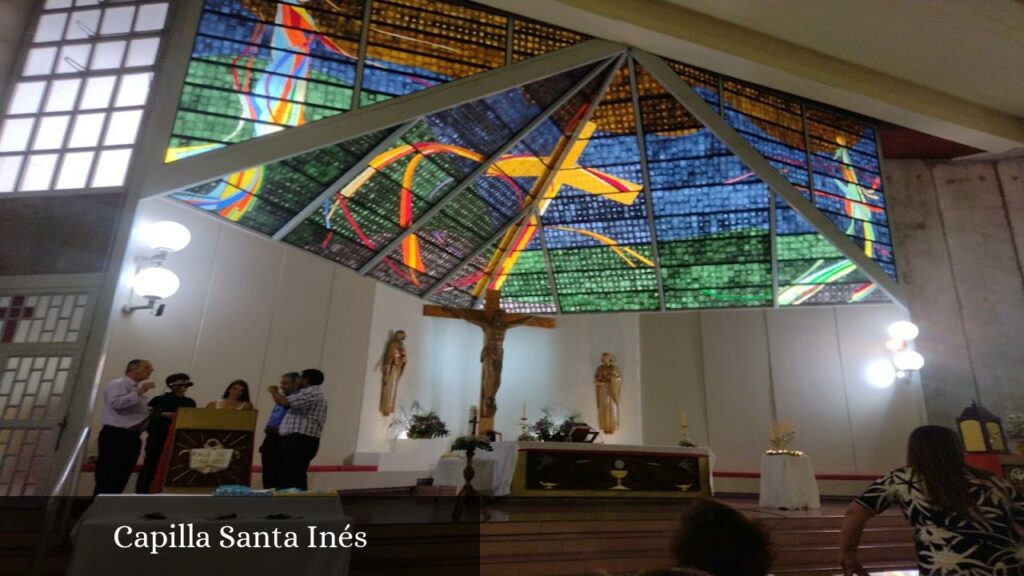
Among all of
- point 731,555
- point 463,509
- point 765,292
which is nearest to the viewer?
point 731,555

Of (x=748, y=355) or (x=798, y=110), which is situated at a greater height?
(x=798, y=110)

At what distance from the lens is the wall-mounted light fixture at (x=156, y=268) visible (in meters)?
5.41

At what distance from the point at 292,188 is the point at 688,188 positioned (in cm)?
576

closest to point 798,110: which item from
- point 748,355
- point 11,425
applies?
point 748,355

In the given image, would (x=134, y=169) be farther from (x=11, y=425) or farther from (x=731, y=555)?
(x=731, y=555)

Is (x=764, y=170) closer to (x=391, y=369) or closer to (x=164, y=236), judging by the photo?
(x=391, y=369)

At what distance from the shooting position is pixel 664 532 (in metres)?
4.50

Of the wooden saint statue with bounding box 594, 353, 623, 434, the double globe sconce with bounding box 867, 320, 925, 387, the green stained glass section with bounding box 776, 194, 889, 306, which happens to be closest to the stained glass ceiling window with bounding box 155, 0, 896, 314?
the green stained glass section with bounding box 776, 194, 889, 306

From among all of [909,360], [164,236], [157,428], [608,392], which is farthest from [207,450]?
[909,360]

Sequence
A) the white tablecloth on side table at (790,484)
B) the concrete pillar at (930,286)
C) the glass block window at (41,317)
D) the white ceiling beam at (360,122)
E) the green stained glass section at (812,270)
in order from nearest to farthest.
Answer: the glass block window at (41,317) → the white ceiling beam at (360,122) → the white tablecloth on side table at (790,484) → the concrete pillar at (930,286) → the green stained glass section at (812,270)

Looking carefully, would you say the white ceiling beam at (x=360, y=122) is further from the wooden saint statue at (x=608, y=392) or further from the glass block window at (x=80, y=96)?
the wooden saint statue at (x=608, y=392)

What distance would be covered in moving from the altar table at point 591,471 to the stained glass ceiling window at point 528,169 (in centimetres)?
376

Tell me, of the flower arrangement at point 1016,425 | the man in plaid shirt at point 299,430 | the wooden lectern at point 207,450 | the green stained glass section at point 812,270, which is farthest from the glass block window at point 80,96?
the flower arrangement at point 1016,425

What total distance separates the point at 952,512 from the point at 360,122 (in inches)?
238
